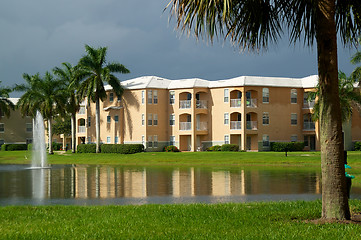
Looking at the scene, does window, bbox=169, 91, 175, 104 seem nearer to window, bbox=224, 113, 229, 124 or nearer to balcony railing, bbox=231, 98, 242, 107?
window, bbox=224, 113, 229, 124

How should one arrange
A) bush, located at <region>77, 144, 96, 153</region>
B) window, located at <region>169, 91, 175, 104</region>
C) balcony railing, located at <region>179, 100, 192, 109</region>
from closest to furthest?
bush, located at <region>77, 144, 96, 153</region>
balcony railing, located at <region>179, 100, 192, 109</region>
window, located at <region>169, 91, 175, 104</region>

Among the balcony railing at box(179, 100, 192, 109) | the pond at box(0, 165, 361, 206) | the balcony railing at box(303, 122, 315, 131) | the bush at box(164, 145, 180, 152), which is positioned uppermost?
the balcony railing at box(179, 100, 192, 109)

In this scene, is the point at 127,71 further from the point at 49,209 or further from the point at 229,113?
the point at 49,209

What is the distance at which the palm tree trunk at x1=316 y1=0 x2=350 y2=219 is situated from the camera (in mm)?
9812

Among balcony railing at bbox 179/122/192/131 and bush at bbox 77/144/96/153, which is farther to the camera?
balcony railing at bbox 179/122/192/131

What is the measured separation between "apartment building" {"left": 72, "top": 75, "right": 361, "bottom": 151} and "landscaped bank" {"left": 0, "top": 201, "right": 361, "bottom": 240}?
50918 millimetres

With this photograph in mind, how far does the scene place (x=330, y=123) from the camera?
988 cm

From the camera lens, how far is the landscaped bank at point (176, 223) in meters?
8.86

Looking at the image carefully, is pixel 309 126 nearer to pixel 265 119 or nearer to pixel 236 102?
pixel 265 119

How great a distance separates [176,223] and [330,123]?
3.84 metres

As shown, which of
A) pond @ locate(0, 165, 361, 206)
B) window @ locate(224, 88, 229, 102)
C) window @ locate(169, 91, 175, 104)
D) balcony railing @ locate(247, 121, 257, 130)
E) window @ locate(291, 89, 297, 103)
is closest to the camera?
pond @ locate(0, 165, 361, 206)

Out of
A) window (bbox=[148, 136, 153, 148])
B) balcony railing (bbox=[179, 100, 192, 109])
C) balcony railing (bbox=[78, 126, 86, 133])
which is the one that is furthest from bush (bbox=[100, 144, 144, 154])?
balcony railing (bbox=[78, 126, 86, 133])

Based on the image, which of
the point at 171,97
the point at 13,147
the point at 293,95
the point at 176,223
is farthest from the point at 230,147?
the point at 176,223

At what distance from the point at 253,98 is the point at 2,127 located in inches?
2074
